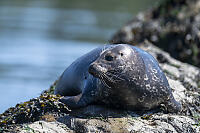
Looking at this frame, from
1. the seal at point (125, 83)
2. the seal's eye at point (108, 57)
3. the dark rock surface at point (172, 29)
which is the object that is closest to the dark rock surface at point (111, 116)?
the seal at point (125, 83)

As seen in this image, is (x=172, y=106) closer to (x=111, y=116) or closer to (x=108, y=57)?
(x=111, y=116)

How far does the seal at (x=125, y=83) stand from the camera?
19.8ft

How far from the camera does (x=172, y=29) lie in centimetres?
1305

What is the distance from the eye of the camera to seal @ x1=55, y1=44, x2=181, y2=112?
19.8 feet

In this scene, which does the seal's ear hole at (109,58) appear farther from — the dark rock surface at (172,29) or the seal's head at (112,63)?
the dark rock surface at (172,29)

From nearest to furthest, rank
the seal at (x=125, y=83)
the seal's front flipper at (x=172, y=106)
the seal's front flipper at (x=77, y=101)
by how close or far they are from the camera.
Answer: the seal at (x=125, y=83) → the seal's front flipper at (x=77, y=101) → the seal's front flipper at (x=172, y=106)

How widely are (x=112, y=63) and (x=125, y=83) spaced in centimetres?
31

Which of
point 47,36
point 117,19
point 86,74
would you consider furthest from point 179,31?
point 117,19

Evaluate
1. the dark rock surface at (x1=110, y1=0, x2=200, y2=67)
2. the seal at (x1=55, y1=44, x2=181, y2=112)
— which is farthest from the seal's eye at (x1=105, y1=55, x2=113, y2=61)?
the dark rock surface at (x1=110, y1=0, x2=200, y2=67)

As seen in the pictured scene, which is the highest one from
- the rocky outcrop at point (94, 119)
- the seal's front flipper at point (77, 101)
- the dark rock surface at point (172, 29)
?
the dark rock surface at point (172, 29)

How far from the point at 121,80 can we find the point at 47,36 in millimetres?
17503

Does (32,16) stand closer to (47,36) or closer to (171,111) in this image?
(47,36)

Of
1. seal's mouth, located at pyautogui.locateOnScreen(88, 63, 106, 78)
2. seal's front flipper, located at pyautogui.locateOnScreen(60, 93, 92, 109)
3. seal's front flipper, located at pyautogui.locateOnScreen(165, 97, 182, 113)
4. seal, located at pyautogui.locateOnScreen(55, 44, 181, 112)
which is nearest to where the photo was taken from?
seal's mouth, located at pyautogui.locateOnScreen(88, 63, 106, 78)

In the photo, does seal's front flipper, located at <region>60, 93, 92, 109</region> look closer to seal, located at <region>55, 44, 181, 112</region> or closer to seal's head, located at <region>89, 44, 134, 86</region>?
seal, located at <region>55, 44, 181, 112</region>
